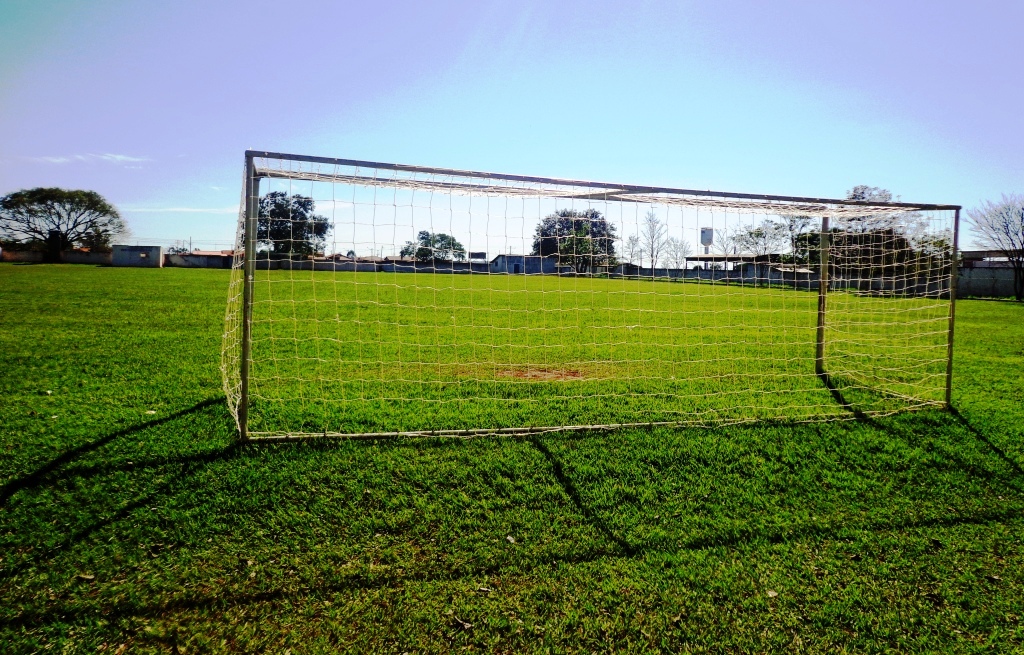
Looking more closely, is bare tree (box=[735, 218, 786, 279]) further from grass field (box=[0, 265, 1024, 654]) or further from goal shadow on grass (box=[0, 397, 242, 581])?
goal shadow on grass (box=[0, 397, 242, 581])

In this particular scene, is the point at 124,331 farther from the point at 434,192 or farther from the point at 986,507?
the point at 986,507

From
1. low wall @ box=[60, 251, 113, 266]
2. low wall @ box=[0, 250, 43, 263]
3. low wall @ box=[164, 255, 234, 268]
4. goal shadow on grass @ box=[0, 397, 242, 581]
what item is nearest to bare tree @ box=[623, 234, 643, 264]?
goal shadow on grass @ box=[0, 397, 242, 581]

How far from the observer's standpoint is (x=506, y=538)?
111 inches

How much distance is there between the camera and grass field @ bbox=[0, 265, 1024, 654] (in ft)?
7.15

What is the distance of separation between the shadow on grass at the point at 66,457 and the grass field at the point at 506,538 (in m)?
0.01

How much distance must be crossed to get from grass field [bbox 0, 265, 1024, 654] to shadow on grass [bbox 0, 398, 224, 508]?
0.01 meters

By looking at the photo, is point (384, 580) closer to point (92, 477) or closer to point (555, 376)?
point (92, 477)

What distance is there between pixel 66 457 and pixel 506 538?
285 centimetres

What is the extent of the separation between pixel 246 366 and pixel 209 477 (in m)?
0.82

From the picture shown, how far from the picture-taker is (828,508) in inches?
128

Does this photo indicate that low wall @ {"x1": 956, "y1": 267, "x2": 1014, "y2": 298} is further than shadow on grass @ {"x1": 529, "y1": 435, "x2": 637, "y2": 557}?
Yes

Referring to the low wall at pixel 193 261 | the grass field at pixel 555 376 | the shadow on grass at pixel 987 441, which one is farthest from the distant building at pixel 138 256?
the shadow on grass at pixel 987 441

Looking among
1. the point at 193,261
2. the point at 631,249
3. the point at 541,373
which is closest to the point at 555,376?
the point at 541,373

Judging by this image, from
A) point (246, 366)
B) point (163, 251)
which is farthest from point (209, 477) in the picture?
point (163, 251)
